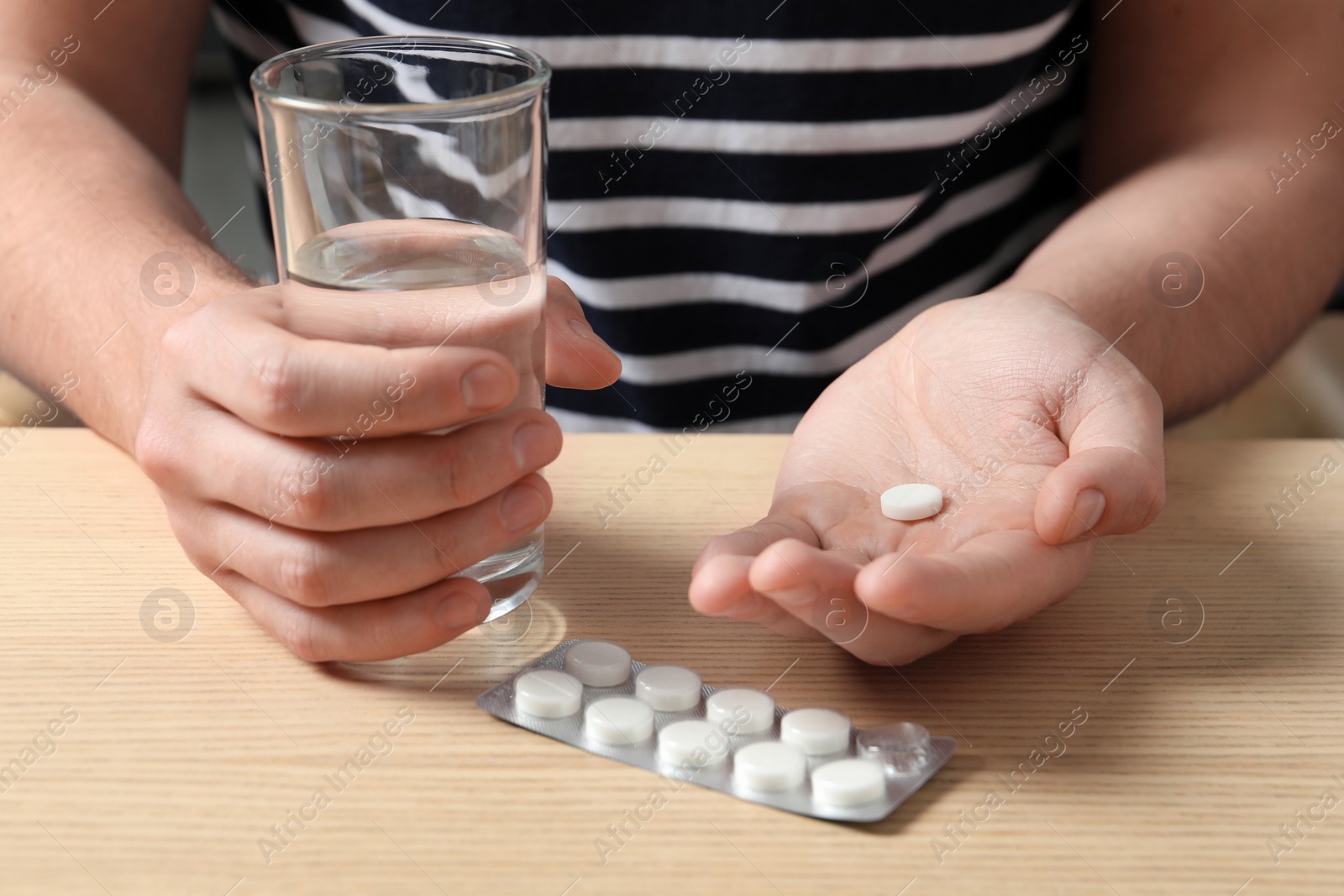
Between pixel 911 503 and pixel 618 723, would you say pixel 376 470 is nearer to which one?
pixel 618 723

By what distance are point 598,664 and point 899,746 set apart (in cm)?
17

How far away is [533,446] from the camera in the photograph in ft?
1.93

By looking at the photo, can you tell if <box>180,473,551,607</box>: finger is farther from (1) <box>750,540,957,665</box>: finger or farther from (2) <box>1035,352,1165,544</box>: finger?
(2) <box>1035,352,1165,544</box>: finger

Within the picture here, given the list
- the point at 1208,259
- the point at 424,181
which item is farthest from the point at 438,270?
the point at 1208,259

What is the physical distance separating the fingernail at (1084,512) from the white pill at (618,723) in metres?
0.26

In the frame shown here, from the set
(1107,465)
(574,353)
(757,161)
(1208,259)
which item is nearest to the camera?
(1107,465)

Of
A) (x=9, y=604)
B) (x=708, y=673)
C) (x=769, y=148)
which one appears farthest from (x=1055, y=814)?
(x=769, y=148)

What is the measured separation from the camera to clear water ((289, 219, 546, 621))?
565mm

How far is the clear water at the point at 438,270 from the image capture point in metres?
0.56

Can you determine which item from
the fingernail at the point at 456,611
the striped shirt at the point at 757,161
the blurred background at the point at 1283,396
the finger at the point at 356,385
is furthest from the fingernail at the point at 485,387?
the striped shirt at the point at 757,161

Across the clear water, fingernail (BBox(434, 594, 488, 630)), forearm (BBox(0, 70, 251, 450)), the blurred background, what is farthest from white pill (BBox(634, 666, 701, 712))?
the blurred background

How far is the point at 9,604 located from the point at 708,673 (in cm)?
45

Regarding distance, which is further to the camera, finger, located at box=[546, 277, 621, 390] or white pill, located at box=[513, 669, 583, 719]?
finger, located at box=[546, 277, 621, 390]

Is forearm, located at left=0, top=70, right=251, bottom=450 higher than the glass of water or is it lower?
lower
